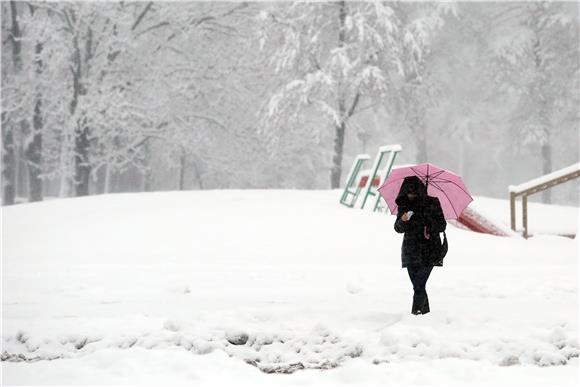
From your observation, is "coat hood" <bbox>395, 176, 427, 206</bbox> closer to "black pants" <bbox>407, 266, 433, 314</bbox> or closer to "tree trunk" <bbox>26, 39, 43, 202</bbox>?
"black pants" <bbox>407, 266, 433, 314</bbox>

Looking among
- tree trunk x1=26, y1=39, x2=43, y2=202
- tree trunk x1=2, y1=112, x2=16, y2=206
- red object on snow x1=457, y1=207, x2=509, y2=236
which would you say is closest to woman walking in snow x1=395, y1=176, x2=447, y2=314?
red object on snow x1=457, y1=207, x2=509, y2=236

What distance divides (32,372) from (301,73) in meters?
18.0

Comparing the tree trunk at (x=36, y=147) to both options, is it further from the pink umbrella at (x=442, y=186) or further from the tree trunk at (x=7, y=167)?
the pink umbrella at (x=442, y=186)

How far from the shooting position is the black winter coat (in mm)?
6332

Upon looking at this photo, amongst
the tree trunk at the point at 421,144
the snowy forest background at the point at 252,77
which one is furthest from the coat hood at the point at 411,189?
the tree trunk at the point at 421,144

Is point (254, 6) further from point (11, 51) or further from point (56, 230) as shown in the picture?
point (56, 230)

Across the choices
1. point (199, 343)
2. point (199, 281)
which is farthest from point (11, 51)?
point (199, 343)

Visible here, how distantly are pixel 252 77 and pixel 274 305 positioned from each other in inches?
717

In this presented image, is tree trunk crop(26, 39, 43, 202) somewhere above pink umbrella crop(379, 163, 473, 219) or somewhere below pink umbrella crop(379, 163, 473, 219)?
above

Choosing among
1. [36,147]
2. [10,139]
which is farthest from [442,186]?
[10,139]

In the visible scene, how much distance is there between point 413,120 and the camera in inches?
1060

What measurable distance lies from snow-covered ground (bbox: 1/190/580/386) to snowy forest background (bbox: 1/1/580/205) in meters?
8.72

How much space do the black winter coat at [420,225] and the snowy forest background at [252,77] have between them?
13747 millimetres

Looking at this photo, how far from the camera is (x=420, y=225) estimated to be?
6355 mm
